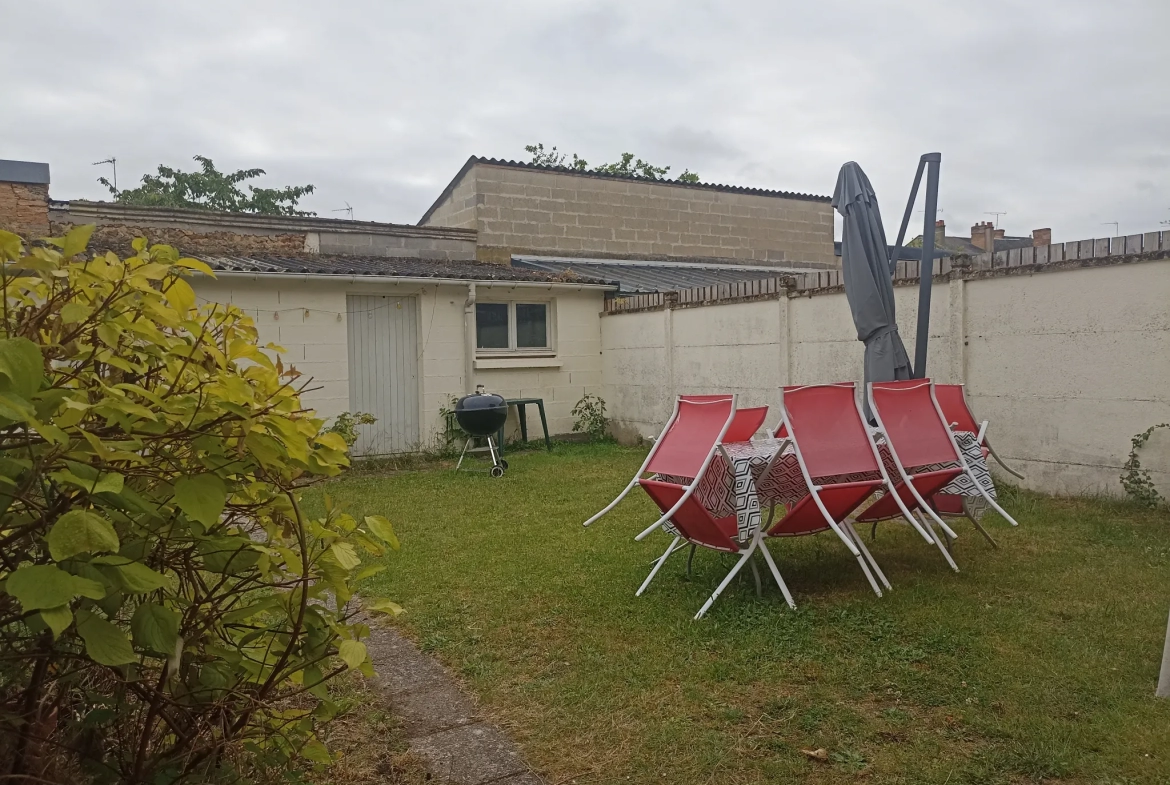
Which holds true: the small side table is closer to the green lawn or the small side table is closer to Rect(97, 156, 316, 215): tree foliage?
the green lawn

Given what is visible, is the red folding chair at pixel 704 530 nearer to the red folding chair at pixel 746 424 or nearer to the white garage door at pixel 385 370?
the red folding chair at pixel 746 424

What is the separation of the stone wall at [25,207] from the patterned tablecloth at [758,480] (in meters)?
11.6

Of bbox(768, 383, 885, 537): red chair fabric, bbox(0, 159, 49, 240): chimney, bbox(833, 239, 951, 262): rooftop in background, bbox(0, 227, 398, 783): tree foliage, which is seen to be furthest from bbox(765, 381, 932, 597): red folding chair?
bbox(0, 159, 49, 240): chimney

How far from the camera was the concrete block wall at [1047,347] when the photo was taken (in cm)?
648

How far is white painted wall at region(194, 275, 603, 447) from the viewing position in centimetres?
1084

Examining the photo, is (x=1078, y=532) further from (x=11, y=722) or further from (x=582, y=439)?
(x=582, y=439)

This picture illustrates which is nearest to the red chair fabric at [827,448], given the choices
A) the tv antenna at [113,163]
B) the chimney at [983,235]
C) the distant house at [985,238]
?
the distant house at [985,238]

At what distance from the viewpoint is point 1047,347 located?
23.5 feet

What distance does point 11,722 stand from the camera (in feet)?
5.20

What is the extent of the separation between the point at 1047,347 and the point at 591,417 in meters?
7.51

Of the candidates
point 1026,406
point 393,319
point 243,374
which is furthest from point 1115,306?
point 393,319

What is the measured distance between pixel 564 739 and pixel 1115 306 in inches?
244

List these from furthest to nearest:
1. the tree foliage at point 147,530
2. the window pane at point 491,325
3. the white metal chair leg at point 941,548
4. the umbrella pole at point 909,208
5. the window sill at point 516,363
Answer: the window pane at point 491,325
the window sill at point 516,363
the umbrella pole at point 909,208
the white metal chair leg at point 941,548
the tree foliage at point 147,530

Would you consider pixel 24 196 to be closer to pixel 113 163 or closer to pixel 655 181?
pixel 655 181
